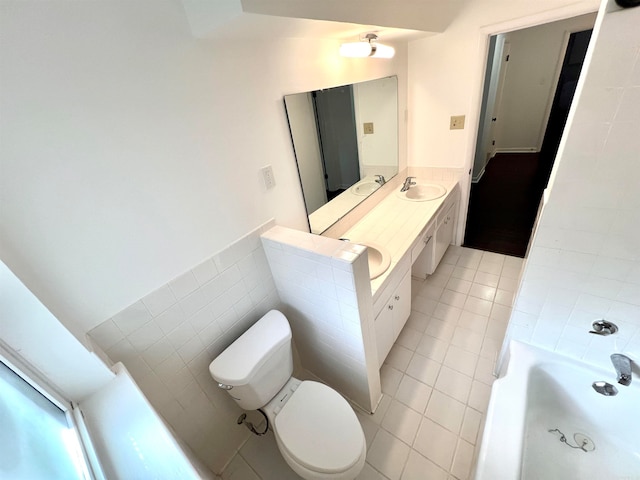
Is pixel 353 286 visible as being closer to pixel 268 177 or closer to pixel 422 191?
pixel 268 177

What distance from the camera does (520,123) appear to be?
4.97 m

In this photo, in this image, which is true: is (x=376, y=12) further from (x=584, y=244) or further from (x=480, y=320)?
(x=480, y=320)

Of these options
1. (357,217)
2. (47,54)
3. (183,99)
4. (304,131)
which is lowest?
(357,217)

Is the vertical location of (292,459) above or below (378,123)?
below

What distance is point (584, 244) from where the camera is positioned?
3.42 feet

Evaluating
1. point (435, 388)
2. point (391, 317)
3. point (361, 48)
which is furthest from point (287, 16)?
point (435, 388)

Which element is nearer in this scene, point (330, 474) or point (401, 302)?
point (330, 474)

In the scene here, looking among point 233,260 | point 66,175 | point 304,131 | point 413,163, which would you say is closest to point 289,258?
point 233,260

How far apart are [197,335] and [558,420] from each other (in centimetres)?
178

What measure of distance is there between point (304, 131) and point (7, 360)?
138 centimetres

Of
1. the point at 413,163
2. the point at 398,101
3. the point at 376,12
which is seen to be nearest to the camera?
the point at 376,12

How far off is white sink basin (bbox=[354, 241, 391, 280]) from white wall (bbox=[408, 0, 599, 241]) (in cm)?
132

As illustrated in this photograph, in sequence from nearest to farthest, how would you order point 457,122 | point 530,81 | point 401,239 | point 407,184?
1. point 401,239
2. point 457,122
3. point 407,184
4. point 530,81

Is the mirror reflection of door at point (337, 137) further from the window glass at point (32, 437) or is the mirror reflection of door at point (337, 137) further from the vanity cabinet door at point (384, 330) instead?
the window glass at point (32, 437)
